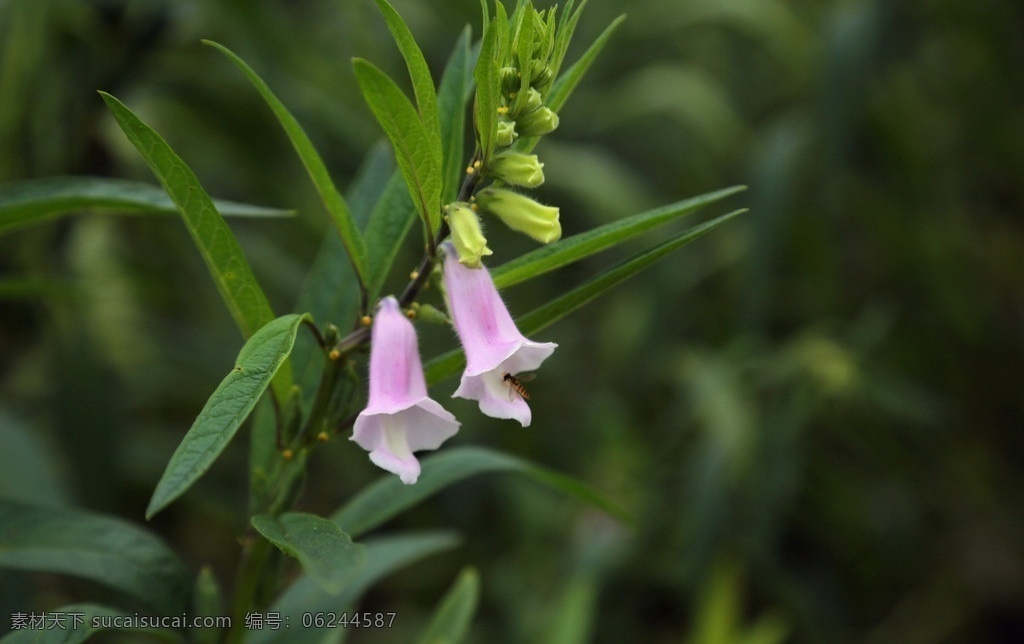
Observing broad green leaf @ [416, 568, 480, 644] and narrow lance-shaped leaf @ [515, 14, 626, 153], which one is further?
broad green leaf @ [416, 568, 480, 644]

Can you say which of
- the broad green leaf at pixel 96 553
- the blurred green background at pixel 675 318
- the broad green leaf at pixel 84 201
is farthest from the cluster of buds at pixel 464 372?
the blurred green background at pixel 675 318

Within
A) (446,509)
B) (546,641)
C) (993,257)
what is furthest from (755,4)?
(546,641)

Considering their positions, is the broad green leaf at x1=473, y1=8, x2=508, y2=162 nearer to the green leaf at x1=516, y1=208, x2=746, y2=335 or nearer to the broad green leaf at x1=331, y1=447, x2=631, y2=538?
the green leaf at x1=516, y1=208, x2=746, y2=335

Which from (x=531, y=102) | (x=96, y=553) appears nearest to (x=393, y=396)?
(x=531, y=102)

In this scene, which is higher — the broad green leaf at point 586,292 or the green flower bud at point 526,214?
the green flower bud at point 526,214

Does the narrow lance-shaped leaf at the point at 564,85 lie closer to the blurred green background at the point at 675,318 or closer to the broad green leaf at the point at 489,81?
the broad green leaf at the point at 489,81

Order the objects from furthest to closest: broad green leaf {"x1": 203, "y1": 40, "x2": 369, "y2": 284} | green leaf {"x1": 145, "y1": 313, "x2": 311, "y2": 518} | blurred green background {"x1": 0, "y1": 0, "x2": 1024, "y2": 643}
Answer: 1. blurred green background {"x1": 0, "y1": 0, "x2": 1024, "y2": 643}
2. broad green leaf {"x1": 203, "y1": 40, "x2": 369, "y2": 284}
3. green leaf {"x1": 145, "y1": 313, "x2": 311, "y2": 518}

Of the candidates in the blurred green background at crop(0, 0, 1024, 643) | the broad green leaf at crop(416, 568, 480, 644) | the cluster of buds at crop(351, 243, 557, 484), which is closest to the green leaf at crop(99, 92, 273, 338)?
the cluster of buds at crop(351, 243, 557, 484)
